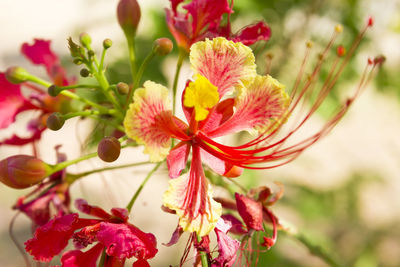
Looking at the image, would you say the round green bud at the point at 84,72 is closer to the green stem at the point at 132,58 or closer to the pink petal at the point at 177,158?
the green stem at the point at 132,58

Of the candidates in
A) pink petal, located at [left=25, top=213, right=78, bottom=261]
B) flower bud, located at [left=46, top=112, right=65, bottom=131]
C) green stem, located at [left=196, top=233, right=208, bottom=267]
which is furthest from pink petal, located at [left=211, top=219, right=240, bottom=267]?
flower bud, located at [left=46, top=112, right=65, bottom=131]

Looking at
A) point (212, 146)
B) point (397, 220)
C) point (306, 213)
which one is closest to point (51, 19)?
point (306, 213)

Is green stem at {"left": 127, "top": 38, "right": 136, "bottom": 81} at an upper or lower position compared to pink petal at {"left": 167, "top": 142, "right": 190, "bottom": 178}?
upper

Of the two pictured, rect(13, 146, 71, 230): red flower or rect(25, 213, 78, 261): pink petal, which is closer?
rect(25, 213, 78, 261): pink petal

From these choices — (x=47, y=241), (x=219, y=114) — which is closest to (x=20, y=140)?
(x=47, y=241)

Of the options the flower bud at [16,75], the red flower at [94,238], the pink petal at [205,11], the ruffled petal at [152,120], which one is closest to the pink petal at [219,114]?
the ruffled petal at [152,120]

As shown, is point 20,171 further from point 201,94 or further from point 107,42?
point 201,94

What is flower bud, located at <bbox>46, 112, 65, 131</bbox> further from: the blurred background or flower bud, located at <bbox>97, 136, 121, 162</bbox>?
the blurred background
